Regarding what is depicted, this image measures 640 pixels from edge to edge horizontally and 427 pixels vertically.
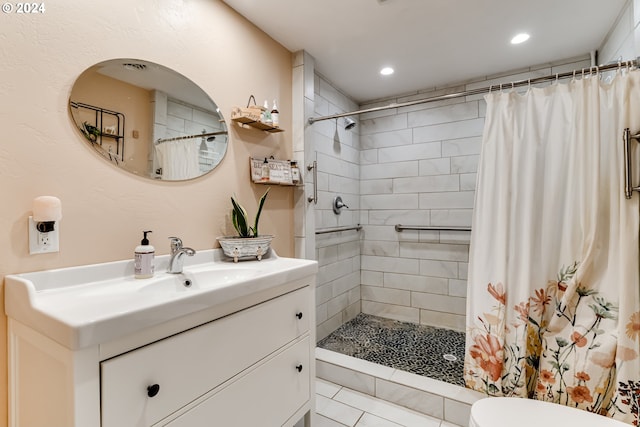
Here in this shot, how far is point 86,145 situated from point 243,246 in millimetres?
821

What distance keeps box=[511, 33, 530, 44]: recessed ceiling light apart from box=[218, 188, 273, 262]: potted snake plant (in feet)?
6.92

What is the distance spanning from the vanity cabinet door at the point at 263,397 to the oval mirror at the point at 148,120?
3.22 ft

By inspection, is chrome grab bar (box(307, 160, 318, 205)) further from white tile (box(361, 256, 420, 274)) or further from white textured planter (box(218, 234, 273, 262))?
white tile (box(361, 256, 420, 274))

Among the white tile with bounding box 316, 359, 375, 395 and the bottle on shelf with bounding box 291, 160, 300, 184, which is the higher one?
the bottle on shelf with bounding box 291, 160, 300, 184

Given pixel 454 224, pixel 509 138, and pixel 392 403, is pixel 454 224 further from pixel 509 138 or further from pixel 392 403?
pixel 392 403

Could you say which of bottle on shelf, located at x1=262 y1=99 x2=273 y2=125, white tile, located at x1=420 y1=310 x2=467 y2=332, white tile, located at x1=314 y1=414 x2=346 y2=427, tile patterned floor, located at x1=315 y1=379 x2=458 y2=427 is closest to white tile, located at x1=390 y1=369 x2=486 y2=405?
tile patterned floor, located at x1=315 y1=379 x2=458 y2=427

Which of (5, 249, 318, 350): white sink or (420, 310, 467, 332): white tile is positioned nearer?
(5, 249, 318, 350): white sink

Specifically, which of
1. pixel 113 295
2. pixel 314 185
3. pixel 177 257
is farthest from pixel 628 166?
pixel 113 295

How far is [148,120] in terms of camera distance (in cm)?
138

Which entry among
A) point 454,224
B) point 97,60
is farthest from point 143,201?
point 454,224

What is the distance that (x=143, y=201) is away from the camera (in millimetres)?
1331

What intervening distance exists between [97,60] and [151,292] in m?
0.96

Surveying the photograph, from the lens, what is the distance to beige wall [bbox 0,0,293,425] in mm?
993

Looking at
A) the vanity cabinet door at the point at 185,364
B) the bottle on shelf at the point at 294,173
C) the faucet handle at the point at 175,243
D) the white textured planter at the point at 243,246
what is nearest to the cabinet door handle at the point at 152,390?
the vanity cabinet door at the point at 185,364
